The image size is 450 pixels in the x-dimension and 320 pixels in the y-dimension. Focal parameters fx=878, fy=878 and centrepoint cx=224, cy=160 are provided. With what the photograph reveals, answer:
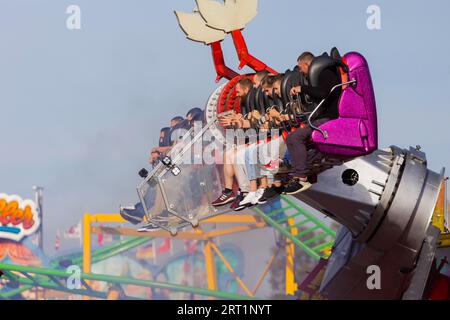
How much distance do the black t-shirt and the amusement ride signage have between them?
17735 millimetres

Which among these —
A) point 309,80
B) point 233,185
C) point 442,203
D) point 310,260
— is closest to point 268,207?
point 310,260

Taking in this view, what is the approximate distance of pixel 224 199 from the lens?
1008cm

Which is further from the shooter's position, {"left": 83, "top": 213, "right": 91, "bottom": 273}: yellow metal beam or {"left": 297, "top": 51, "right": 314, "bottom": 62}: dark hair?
{"left": 83, "top": 213, "right": 91, "bottom": 273}: yellow metal beam

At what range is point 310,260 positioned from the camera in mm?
26766

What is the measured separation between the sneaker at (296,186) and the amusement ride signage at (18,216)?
16825mm

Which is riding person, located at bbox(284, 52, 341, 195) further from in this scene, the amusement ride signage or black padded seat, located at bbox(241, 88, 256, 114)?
the amusement ride signage

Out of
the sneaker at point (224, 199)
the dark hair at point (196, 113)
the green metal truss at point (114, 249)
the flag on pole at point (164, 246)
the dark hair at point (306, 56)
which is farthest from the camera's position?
the flag on pole at point (164, 246)

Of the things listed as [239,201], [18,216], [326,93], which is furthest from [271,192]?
[18,216]

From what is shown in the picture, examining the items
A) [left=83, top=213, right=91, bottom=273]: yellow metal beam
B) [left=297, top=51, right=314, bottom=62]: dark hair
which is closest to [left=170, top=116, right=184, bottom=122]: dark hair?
[left=297, top=51, right=314, bottom=62]: dark hair

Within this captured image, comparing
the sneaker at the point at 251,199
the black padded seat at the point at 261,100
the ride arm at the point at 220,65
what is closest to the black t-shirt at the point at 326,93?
the black padded seat at the point at 261,100

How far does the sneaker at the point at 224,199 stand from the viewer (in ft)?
33.0

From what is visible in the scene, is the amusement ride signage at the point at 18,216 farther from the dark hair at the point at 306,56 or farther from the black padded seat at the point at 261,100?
the dark hair at the point at 306,56

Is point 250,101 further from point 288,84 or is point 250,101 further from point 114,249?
point 114,249

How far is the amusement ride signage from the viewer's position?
25250mm
